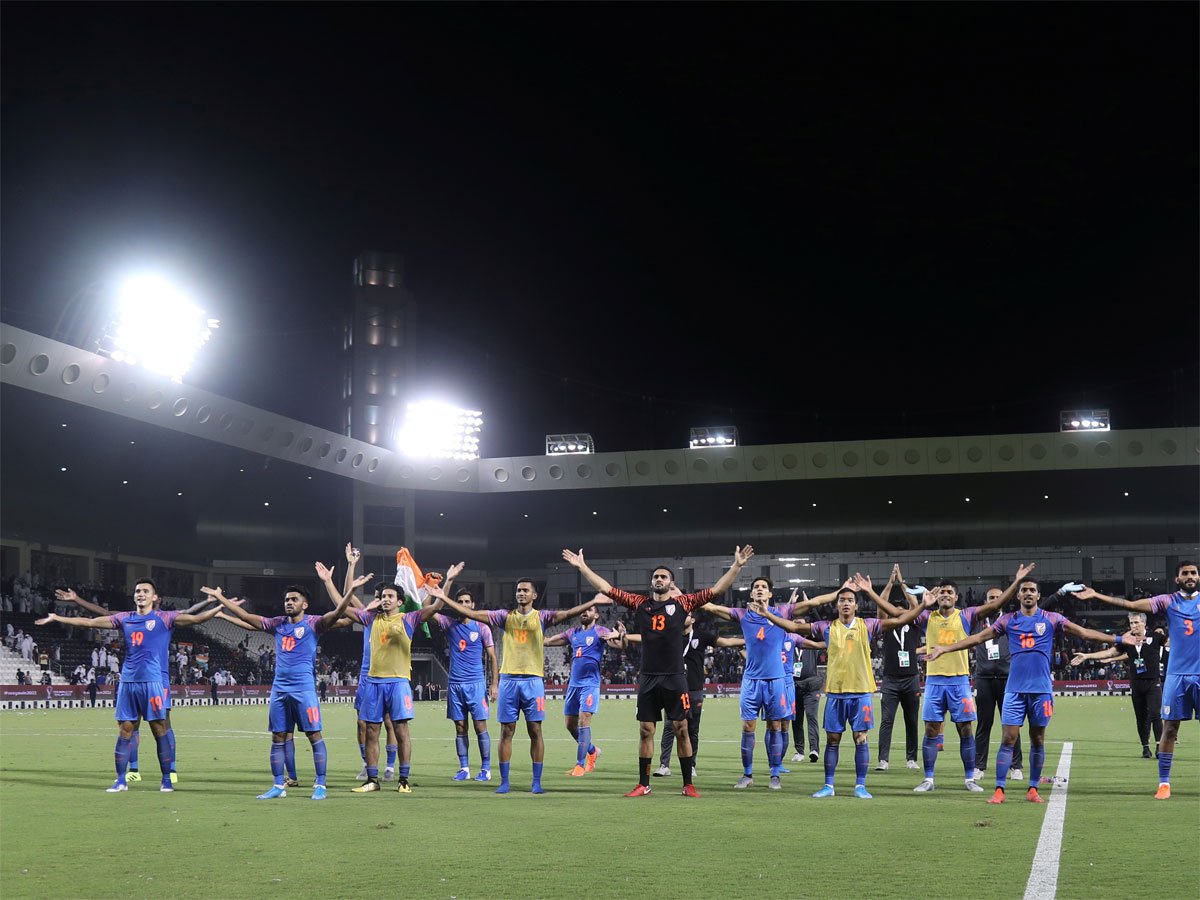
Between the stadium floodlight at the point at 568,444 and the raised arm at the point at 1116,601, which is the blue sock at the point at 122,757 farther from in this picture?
the stadium floodlight at the point at 568,444

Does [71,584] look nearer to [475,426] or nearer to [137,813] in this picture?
[475,426]

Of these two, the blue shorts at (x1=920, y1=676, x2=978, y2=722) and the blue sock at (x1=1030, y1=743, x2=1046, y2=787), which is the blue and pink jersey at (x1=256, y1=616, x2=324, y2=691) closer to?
the blue shorts at (x1=920, y1=676, x2=978, y2=722)

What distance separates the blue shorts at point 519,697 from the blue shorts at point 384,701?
1.08 metres

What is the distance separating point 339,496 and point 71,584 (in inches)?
628

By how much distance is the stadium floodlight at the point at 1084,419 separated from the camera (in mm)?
61594

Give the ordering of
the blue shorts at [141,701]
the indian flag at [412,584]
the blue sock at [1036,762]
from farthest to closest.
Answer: the indian flag at [412,584] < the blue shorts at [141,701] < the blue sock at [1036,762]

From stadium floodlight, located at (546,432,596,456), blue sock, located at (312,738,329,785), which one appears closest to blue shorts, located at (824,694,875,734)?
blue sock, located at (312,738,329,785)

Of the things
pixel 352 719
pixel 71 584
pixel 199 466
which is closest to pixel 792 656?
pixel 352 719

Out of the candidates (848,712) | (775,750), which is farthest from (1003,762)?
(775,750)

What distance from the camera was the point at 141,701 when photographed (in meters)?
14.5

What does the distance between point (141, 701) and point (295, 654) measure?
2.11 meters

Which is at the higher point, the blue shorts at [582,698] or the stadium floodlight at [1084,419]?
the stadium floodlight at [1084,419]

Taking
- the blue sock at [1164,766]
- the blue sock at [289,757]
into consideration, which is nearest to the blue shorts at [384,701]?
the blue sock at [289,757]

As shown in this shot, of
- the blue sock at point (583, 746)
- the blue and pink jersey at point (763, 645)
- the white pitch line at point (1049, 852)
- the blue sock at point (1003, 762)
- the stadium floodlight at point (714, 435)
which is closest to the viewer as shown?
the white pitch line at point (1049, 852)
